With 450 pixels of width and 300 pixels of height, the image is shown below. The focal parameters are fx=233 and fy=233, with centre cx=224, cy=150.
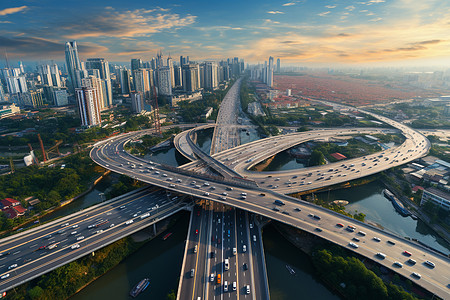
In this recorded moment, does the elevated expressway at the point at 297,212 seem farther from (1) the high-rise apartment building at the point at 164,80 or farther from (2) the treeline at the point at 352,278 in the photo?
(1) the high-rise apartment building at the point at 164,80

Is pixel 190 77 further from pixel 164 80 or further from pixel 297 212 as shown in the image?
pixel 297 212

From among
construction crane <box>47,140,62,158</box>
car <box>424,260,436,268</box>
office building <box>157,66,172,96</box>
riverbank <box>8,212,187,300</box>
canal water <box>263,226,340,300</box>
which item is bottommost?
canal water <box>263,226,340,300</box>

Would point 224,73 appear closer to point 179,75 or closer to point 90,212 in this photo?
point 179,75

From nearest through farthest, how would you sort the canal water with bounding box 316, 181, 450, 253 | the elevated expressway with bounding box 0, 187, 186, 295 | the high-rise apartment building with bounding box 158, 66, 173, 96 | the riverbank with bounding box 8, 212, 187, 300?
the riverbank with bounding box 8, 212, 187, 300
the elevated expressway with bounding box 0, 187, 186, 295
the canal water with bounding box 316, 181, 450, 253
the high-rise apartment building with bounding box 158, 66, 173, 96

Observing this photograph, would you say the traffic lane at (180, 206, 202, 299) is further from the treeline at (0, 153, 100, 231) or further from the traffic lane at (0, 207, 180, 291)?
the treeline at (0, 153, 100, 231)

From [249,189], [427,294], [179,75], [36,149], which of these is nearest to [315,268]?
[427,294]

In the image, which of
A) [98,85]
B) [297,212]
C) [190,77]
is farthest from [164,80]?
[297,212]

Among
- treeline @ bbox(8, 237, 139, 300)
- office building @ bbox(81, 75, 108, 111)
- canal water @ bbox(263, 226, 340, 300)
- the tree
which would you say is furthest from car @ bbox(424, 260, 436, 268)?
office building @ bbox(81, 75, 108, 111)
